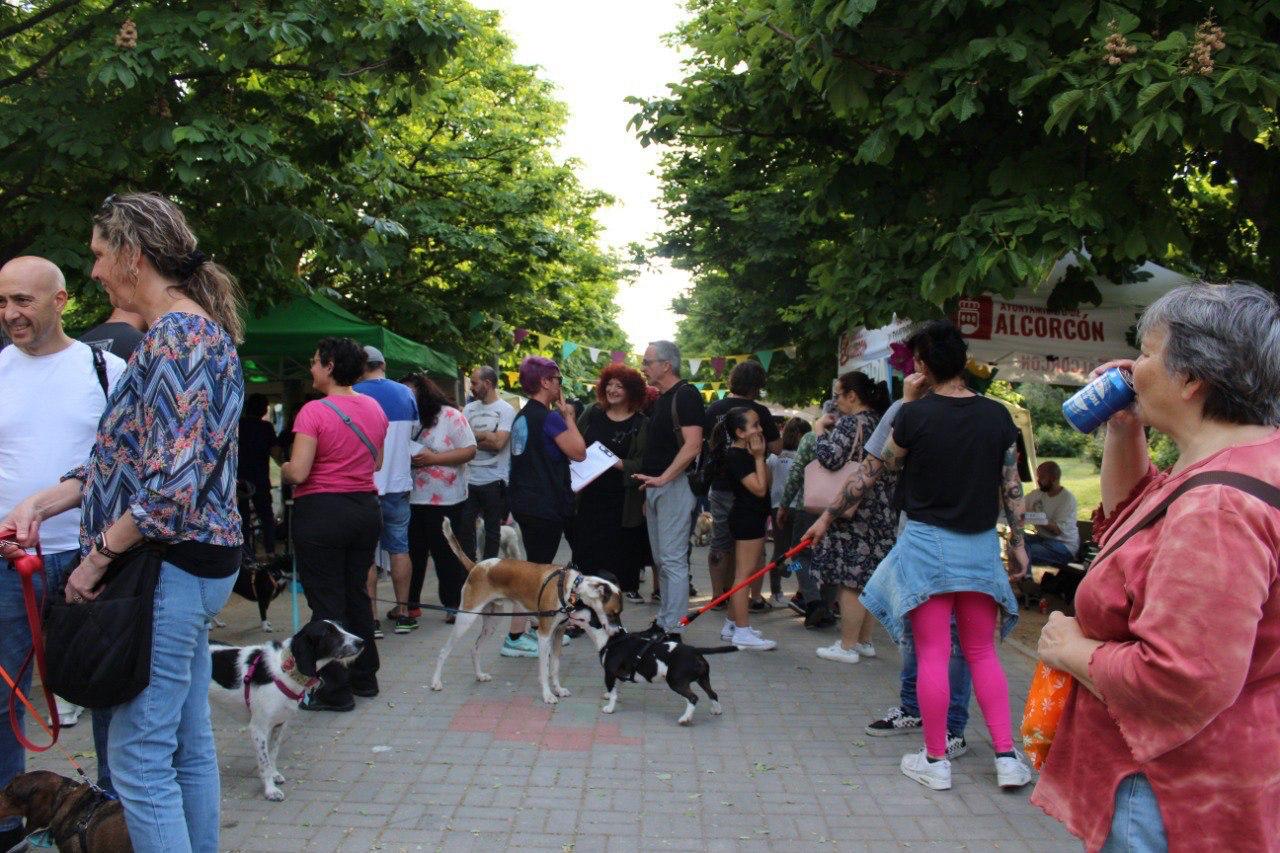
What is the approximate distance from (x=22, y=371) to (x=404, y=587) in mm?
4566

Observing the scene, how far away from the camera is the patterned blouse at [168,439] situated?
276cm

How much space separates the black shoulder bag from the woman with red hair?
4.98m

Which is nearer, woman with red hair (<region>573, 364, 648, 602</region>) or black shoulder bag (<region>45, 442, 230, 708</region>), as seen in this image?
black shoulder bag (<region>45, 442, 230, 708</region>)

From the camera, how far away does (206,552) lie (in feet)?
9.55

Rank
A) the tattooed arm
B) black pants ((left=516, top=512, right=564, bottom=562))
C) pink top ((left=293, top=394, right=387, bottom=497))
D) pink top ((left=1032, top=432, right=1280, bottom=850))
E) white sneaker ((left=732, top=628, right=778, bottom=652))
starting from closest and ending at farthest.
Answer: pink top ((left=1032, top=432, right=1280, bottom=850)) < the tattooed arm < pink top ((left=293, top=394, right=387, bottom=497)) < black pants ((left=516, top=512, right=564, bottom=562)) < white sneaker ((left=732, top=628, right=778, bottom=652))

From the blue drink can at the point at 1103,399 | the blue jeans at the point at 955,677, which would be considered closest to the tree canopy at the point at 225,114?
the blue jeans at the point at 955,677

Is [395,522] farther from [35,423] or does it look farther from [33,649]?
[33,649]

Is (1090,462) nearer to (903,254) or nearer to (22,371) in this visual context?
(903,254)

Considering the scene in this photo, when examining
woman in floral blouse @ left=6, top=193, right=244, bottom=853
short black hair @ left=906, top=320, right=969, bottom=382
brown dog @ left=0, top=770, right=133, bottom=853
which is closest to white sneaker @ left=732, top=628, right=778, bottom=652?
short black hair @ left=906, top=320, right=969, bottom=382

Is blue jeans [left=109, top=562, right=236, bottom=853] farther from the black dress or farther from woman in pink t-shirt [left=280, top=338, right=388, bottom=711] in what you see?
the black dress

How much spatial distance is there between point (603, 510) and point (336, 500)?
8.23 ft

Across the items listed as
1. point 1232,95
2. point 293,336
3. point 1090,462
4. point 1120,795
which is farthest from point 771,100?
point 1090,462

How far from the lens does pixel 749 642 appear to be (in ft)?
25.3

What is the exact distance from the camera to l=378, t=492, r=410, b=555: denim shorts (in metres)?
7.76
